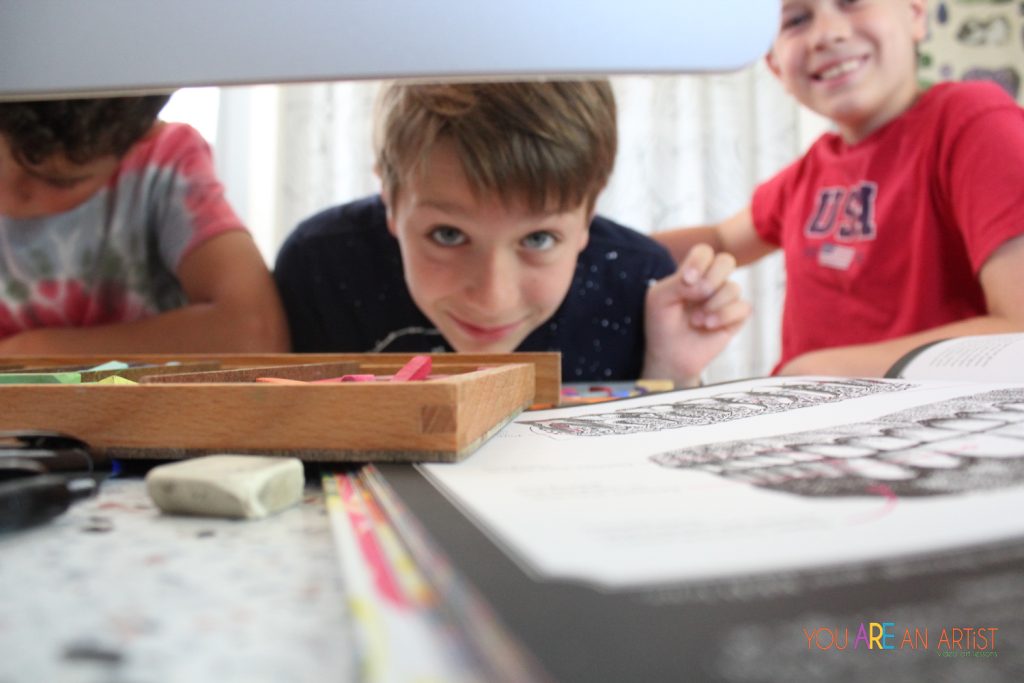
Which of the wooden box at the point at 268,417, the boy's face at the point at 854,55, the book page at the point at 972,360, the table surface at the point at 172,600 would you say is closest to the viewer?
the table surface at the point at 172,600

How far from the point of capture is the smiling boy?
0.69m

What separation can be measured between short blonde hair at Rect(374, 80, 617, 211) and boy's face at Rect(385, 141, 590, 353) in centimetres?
1

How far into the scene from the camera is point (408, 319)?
852 mm

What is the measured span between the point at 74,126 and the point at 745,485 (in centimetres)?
75

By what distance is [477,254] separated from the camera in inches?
28.2

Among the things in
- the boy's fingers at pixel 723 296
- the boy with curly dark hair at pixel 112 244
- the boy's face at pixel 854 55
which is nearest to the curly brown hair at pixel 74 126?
the boy with curly dark hair at pixel 112 244

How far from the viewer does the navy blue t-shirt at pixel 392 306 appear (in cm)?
84

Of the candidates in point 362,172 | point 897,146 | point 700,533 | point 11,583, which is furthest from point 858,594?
point 362,172

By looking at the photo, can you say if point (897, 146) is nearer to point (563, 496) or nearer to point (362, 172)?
point (362, 172)

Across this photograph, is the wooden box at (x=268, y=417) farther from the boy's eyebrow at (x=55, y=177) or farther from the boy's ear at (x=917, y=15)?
the boy's ear at (x=917, y=15)

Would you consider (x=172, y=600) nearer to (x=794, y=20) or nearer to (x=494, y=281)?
(x=494, y=281)

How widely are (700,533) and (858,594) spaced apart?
0.03 metres

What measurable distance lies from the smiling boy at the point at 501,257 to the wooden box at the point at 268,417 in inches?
18.6

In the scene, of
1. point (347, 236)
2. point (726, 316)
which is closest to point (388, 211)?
point (347, 236)
